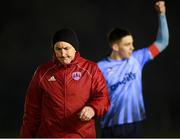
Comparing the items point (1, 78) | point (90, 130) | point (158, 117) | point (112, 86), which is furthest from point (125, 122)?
point (1, 78)

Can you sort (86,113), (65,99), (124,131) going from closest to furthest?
(86,113), (65,99), (124,131)

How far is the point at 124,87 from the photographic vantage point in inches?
141

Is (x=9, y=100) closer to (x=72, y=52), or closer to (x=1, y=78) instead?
(x=1, y=78)

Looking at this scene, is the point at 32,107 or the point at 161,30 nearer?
the point at 32,107

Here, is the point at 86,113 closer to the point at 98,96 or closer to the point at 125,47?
the point at 98,96

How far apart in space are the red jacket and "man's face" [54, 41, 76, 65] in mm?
38

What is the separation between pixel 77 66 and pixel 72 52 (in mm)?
87

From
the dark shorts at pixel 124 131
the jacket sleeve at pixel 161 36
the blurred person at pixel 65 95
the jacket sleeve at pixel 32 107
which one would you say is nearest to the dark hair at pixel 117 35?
the jacket sleeve at pixel 161 36

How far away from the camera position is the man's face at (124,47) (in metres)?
3.65

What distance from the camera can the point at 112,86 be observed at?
357cm

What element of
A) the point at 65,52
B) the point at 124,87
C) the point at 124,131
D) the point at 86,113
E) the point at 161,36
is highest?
the point at 161,36

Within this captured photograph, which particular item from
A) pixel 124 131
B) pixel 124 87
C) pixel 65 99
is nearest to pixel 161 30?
pixel 124 87

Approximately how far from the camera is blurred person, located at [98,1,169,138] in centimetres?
358

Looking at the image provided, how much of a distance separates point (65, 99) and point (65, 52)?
258mm
